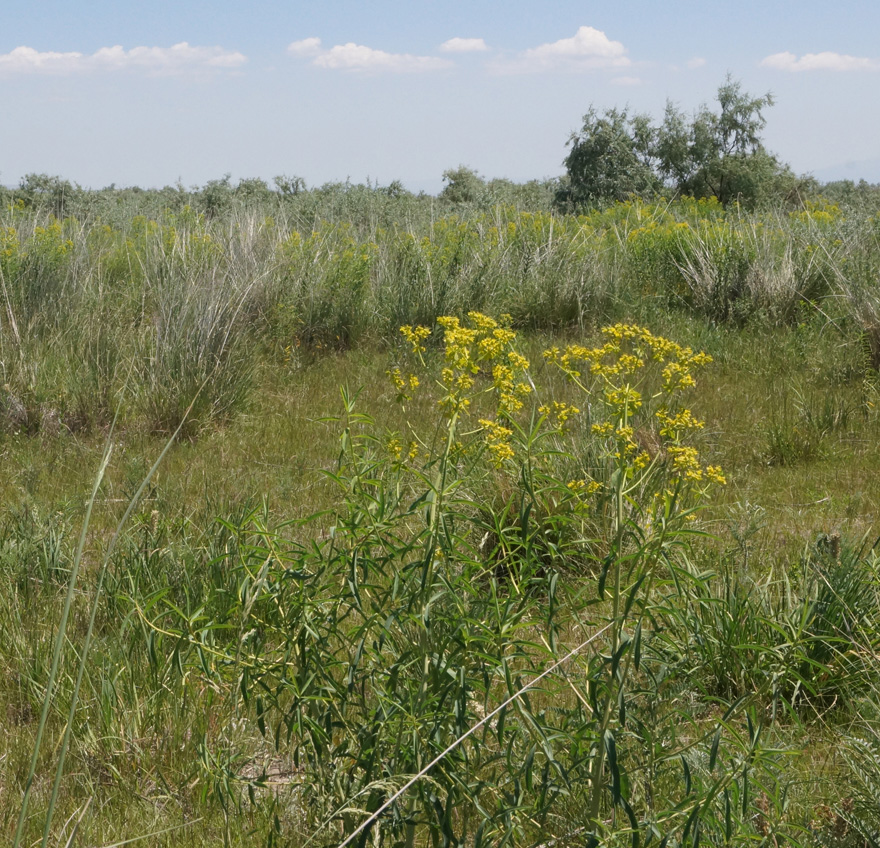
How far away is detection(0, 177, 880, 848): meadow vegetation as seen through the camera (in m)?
1.57

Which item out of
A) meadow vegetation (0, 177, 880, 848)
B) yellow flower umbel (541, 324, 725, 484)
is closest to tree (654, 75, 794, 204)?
meadow vegetation (0, 177, 880, 848)

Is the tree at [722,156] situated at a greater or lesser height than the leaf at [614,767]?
greater

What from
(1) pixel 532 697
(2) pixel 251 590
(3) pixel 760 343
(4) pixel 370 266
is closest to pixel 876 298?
(3) pixel 760 343

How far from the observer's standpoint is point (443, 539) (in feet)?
5.12

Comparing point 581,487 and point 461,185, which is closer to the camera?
point 581,487

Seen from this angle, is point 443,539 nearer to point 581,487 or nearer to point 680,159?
point 581,487

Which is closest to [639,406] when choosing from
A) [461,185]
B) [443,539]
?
[443,539]

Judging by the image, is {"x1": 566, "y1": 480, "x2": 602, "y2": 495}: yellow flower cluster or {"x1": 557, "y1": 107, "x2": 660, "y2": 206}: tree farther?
{"x1": 557, "y1": 107, "x2": 660, "y2": 206}: tree

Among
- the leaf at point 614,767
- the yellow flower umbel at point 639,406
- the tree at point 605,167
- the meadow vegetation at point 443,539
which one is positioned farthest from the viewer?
the tree at point 605,167

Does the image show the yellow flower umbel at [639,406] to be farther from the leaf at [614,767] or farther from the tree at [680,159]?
the tree at [680,159]

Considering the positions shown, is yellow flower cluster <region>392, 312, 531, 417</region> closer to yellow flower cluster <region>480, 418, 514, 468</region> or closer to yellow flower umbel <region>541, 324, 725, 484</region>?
yellow flower cluster <region>480, 418, 514, 468</region>

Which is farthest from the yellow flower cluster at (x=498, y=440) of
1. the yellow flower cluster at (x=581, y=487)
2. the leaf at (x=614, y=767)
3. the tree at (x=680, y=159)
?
the tree at (x=680, y=159)

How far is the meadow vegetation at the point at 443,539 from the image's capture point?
1.57m

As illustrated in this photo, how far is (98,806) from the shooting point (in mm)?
2074
